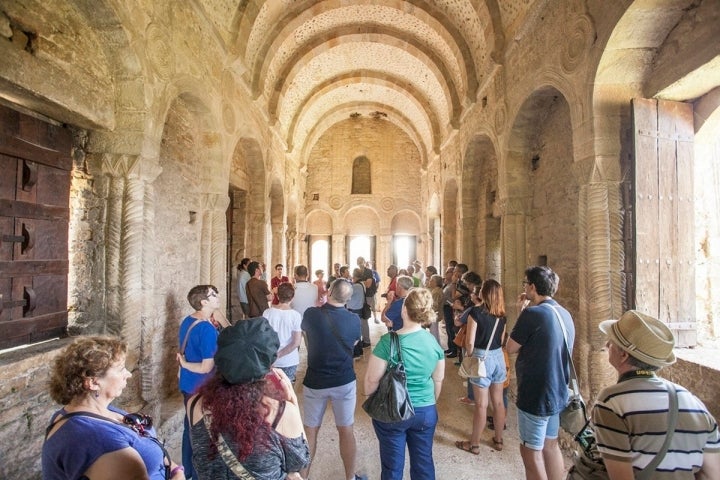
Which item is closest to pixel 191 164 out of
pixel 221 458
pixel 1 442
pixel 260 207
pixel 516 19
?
pixel 260 207

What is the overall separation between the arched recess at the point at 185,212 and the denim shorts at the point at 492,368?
11.9 feet

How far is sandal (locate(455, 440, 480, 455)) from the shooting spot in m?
3.74

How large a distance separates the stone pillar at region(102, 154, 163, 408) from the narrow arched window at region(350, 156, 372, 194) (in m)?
13.1

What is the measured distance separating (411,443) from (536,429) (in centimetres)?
96

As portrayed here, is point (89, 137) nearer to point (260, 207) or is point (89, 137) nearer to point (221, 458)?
point (221, 458)

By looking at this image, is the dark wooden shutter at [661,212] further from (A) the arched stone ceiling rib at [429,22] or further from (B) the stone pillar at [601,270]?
(A) the arched stone ceiling rib at [429,22]

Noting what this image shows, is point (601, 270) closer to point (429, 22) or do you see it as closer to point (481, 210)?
point (481, 210)

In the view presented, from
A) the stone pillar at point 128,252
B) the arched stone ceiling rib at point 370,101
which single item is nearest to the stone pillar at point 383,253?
the arched stone ceiling rib at point 370,101

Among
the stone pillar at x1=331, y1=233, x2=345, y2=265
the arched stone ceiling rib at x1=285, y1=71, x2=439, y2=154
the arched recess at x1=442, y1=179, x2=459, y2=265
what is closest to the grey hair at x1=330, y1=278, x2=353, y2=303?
the arched recess at x1=442, y1=179, x2=459, y2=265

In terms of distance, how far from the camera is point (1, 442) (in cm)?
258

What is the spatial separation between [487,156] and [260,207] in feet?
18.9

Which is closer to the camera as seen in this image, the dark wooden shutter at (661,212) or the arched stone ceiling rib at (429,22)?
the dark wooden shutter at (661,212)

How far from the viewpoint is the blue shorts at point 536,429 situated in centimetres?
270

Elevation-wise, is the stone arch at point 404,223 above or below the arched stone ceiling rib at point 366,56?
below
